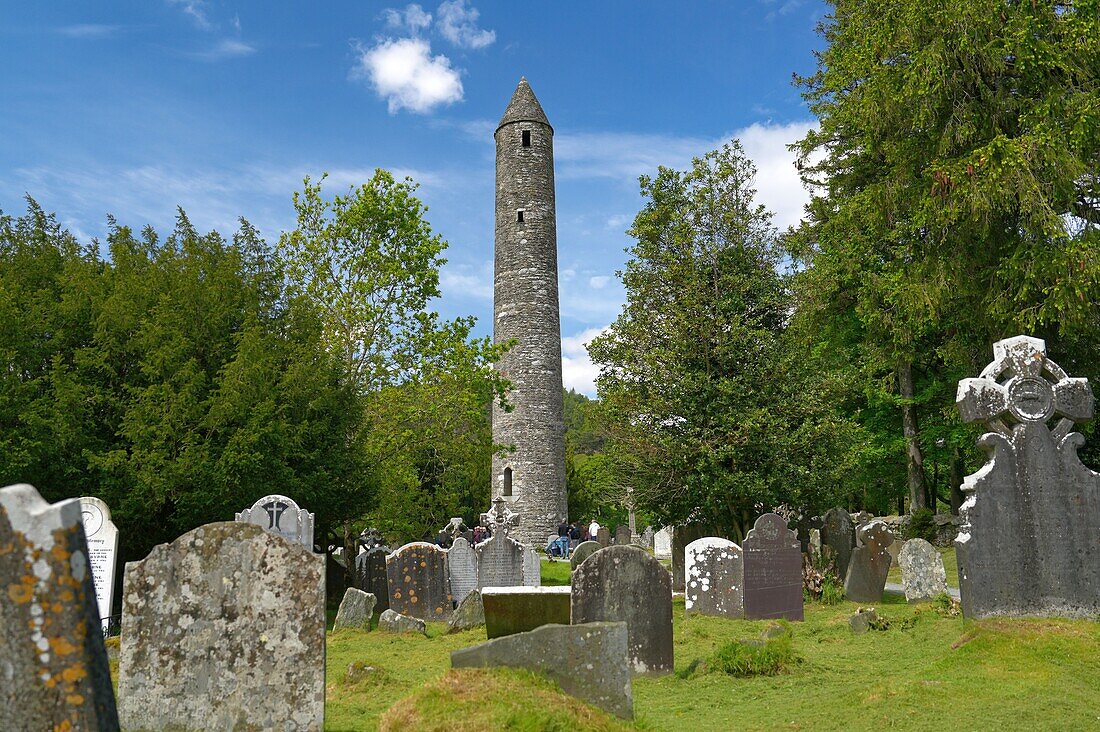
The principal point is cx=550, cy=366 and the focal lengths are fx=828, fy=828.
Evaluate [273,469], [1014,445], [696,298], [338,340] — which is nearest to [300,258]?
[338,340]

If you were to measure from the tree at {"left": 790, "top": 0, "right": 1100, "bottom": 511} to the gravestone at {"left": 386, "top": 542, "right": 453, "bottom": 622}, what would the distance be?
10.6 metres

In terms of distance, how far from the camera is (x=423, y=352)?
→ 2059 centimetres

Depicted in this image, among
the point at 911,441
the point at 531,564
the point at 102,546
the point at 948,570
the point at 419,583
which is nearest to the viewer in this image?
the point at 102,546

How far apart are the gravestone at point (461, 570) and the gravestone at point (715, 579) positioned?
424 centimetres

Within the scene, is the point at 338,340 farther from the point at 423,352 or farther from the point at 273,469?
the point at 273,469

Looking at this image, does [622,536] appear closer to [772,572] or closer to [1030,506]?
[772,572]

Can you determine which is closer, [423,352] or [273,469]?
[273,469]

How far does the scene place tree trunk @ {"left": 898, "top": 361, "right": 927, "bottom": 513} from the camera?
22855 mm

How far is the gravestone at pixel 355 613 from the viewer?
12422 millimetres

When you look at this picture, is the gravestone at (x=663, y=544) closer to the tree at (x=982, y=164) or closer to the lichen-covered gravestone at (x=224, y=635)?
the tree at (x=982, y=164)

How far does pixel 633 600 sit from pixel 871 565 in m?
7.36

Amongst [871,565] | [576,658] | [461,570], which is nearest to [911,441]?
[871,565]

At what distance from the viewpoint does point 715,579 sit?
12484 mm

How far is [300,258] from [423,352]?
4.02 metres
